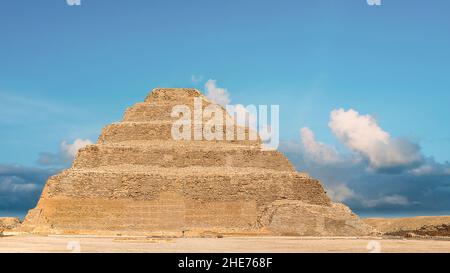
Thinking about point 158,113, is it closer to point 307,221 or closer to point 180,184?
point 180,184

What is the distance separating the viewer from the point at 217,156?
63188 mm

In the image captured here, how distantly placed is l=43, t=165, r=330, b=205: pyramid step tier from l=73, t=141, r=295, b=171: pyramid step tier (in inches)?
31.0

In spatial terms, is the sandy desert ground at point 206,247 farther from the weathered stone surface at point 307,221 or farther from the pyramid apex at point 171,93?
the pyramid apex at point 171,93

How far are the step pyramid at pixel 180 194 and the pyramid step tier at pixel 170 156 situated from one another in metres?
0.09

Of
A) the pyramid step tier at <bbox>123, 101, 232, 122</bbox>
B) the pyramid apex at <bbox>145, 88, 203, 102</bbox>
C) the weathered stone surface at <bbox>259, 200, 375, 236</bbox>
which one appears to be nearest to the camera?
the weathered stone surface at <bbox>259, 200, 375, 236</bbox>

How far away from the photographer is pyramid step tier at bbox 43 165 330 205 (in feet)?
195

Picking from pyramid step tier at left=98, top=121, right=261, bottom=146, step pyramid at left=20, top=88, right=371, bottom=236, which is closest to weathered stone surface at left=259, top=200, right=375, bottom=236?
step pyramid at left=20, top=88, right=371, bottom=236

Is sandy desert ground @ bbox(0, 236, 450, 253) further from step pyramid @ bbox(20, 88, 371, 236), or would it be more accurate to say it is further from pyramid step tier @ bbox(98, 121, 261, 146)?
pyramid step tier @ bbox(98, 121, 261, 146)

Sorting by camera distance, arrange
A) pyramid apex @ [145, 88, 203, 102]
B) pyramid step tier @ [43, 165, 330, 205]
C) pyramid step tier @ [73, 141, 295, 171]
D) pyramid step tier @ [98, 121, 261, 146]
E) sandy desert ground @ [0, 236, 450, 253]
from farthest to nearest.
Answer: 1. pyramid apex @ [145, 88, 203, 102]
2. pyramid step tier @ [98, 121, 261, 146]
3. pyramid step tier @ [73, 141, 295, 171]
4. pyramid step tier @ [43, 165, 330, 205]
5. sandy desert ground @ [0, 236, 450, 253]
